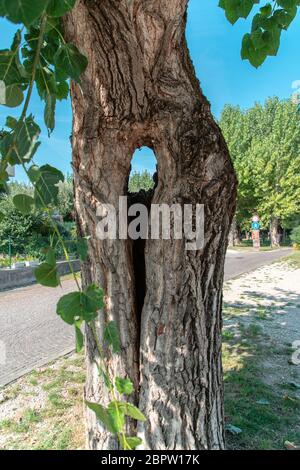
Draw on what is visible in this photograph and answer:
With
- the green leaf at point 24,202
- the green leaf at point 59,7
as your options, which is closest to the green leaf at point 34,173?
the green leaf at point 24,202

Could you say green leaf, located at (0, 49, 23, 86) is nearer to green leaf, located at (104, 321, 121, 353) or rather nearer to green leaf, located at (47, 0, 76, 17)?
green leaf, located at (47, 0, 76, 17)

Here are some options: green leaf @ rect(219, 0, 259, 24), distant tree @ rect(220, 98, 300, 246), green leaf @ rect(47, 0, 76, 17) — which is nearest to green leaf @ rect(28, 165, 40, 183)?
green leaf @ rect(47, 0, 76, 17)

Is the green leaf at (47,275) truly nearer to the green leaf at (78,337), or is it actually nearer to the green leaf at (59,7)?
the green leaf at (78,337)

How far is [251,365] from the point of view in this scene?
408 centimetres

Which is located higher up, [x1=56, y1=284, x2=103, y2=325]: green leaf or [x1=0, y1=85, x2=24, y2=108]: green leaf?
[x1=0, y1=85, x2=24, y2=108]: green leaf

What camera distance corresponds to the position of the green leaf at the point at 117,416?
0.91m

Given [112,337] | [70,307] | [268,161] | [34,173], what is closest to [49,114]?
[34,173]

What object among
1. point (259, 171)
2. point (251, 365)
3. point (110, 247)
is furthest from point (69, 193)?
point (259, 171)

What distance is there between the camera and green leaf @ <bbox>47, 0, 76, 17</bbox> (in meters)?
0.84

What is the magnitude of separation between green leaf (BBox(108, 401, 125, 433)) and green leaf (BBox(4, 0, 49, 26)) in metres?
0.96

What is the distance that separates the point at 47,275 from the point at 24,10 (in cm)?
62

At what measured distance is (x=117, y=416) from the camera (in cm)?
93

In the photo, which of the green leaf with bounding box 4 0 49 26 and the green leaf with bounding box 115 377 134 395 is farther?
the green leaf with bounding box 115 377 134 395

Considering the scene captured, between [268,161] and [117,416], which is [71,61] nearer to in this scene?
[117,416]
